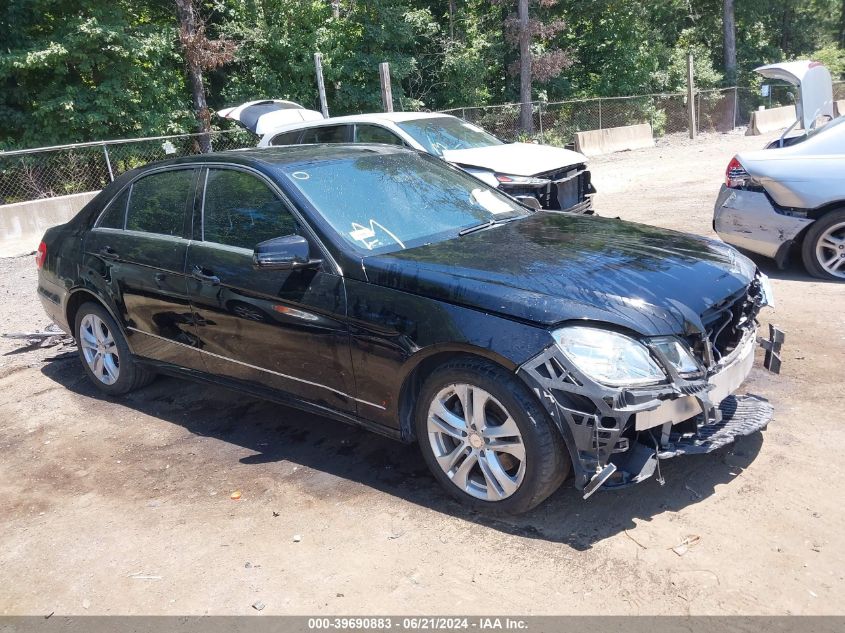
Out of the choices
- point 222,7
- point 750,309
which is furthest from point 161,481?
point 222,7

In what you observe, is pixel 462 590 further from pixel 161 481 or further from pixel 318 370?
pixel 161 481

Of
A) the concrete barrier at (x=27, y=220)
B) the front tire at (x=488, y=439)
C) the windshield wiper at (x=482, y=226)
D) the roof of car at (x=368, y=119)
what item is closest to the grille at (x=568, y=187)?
the roof of car at (x=368, y=119)

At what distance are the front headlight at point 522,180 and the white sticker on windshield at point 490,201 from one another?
3.80 meters

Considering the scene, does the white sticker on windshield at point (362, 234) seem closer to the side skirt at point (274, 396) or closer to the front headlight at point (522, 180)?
the side skirt at point (274, 396)

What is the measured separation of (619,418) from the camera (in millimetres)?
3240

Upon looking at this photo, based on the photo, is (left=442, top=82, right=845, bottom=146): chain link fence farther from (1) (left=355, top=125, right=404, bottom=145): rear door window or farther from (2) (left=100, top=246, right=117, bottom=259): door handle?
(2) (left=100, top=246, right=117, bottom=259): door handle

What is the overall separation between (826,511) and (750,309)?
1.08m

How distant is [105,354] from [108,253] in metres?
0.83

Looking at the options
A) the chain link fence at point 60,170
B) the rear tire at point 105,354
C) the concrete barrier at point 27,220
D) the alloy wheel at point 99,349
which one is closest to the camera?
the rear tire at point 105,354

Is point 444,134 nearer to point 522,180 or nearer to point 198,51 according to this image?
point 522,180

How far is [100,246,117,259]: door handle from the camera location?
5.37 meters

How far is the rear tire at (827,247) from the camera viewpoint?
6.87 m

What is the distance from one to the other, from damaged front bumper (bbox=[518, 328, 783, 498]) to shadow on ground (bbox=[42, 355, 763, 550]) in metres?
0.34

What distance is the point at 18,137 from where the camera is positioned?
2028 centimetres
